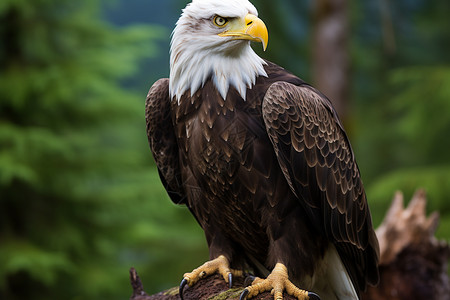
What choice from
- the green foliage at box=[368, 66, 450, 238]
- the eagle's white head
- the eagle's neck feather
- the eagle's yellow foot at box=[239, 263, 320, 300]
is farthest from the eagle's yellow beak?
the green foliage at box=[368, 66, 450, 238]

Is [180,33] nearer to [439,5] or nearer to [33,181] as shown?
[33,181]

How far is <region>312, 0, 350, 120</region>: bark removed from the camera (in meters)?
8.39

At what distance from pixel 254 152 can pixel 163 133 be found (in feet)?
2.41

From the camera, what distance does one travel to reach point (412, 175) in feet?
26.9

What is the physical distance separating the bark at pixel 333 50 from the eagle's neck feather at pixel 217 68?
5196 mm

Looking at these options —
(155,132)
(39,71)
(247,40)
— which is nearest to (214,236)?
(155,132)

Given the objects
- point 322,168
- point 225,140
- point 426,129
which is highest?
point 426,129

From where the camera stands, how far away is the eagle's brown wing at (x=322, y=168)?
127 inches

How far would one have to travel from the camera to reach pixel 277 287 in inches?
125

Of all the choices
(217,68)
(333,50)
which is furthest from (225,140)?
(333,50)

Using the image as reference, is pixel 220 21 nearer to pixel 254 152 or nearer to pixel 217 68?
pixel 217 68

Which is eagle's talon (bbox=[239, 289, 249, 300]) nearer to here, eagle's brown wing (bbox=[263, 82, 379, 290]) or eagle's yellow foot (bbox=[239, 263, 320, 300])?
eagle's yellow foot (bbox=[239, 263, 320, 300])

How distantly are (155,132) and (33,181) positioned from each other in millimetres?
4559

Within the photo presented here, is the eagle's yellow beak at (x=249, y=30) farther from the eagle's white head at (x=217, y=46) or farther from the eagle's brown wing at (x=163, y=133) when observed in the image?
the eagle's brown wing at (x=163, y=133)
